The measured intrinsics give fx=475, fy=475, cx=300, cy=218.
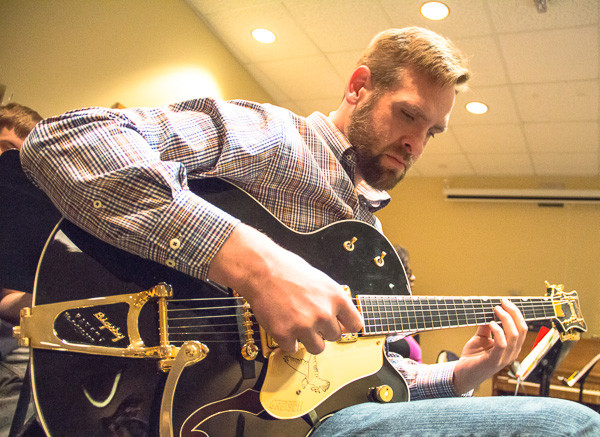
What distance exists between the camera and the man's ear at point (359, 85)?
1.32 meters

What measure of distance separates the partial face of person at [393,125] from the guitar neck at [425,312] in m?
0.36

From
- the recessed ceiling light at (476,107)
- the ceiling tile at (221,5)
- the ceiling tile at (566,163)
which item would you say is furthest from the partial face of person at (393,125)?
the ceiling tile at (566,163)

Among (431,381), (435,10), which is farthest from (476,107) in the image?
(431,381)

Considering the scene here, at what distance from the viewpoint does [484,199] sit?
17.5 feet

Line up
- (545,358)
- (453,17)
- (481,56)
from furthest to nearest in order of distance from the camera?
(481,56) < (453,17) < (545,358)

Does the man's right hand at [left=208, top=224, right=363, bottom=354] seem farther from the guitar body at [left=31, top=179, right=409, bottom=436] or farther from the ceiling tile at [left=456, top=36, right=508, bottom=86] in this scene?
the ceiling tile at [left=456, top=36, right=508, bottom=86]

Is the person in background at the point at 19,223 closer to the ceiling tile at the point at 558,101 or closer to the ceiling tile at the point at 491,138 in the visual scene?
the ceiling tile at the point at 558,101

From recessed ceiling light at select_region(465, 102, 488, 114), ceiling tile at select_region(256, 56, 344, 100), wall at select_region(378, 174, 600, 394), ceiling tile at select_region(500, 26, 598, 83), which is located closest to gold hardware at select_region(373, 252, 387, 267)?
ceiling tile at select_region(500, 26, 598, 83)

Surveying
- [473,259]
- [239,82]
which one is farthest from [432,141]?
[239,82]

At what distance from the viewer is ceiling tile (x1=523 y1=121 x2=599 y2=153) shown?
3.92 metres

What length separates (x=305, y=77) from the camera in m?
3.64

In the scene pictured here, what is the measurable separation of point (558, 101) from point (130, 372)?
3758 millimetres

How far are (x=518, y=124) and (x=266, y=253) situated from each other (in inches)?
155

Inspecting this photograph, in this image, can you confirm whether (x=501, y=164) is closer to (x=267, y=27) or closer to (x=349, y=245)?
(x=267, y=27)
